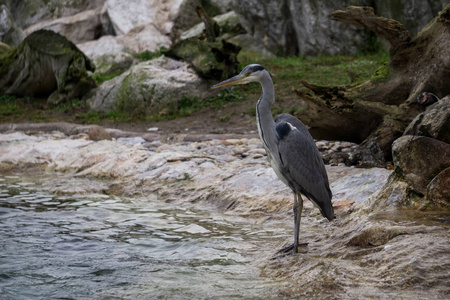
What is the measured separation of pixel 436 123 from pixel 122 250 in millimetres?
3370

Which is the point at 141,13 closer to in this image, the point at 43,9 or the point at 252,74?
the point at 43,9

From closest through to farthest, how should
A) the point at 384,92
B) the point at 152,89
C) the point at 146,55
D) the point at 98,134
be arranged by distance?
the point at 384,92
the point at 98,134
the point at 152,89
the point at 146,55

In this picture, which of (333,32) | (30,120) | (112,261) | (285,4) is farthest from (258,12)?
(112,261)

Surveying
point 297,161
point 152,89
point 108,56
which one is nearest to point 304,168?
point 297,161

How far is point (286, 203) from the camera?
21.7 ft

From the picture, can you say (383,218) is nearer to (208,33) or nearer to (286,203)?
(286,203)

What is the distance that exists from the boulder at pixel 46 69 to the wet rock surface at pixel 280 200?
162 inches

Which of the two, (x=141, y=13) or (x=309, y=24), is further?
(x=141, y=13)

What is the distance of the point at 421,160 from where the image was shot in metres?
4.96

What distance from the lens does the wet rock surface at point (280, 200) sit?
12.3ft

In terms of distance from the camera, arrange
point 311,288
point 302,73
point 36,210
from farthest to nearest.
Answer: point 302,73, point 36,210, point 311,288

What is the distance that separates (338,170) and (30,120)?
405 inches

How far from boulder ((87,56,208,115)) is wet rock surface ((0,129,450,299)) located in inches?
112

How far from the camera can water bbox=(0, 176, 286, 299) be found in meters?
4.28
